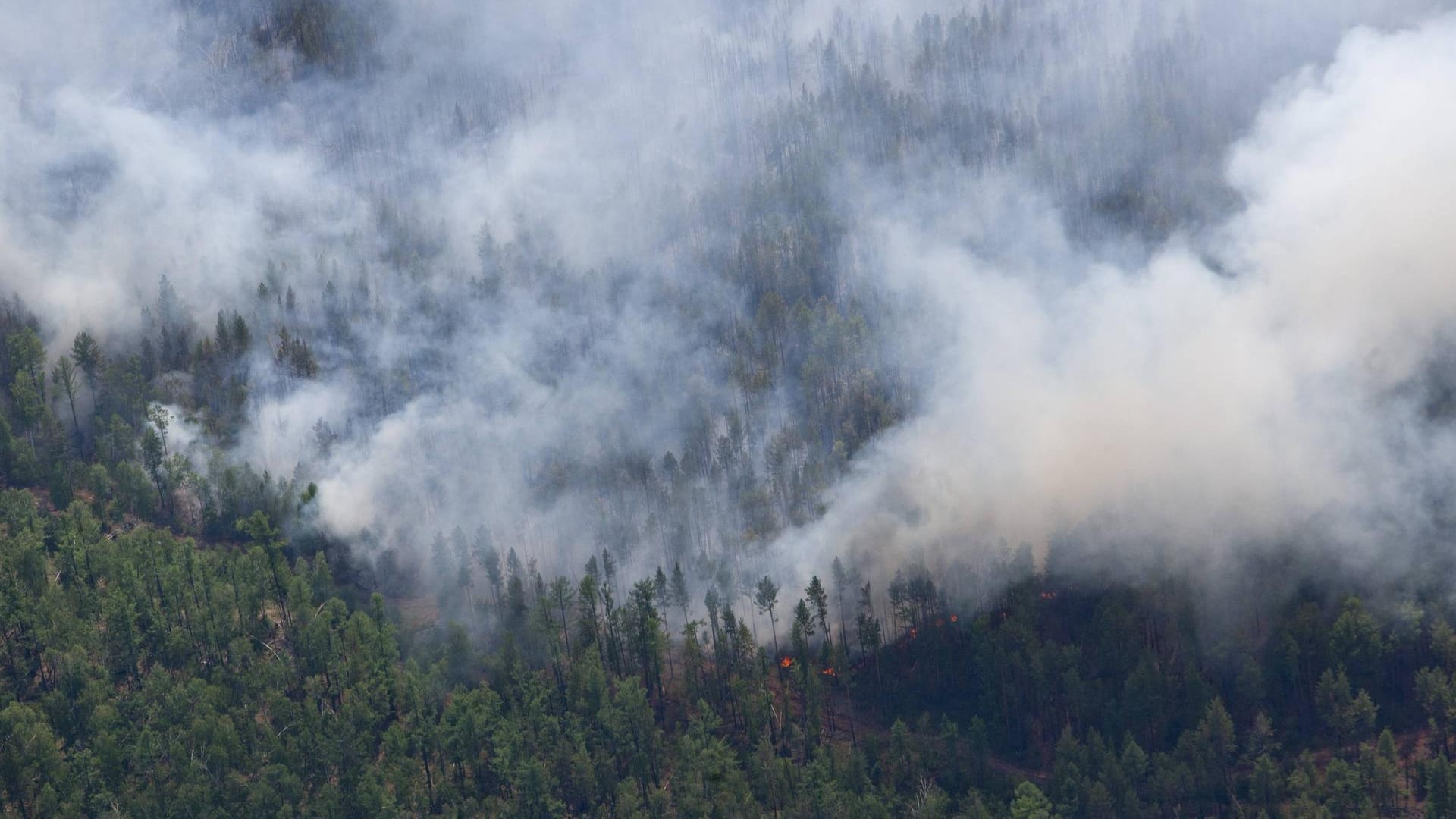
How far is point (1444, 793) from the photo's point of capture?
188 metres

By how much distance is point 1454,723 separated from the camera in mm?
199125

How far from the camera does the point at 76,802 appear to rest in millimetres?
199750

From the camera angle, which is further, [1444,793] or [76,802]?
[76,802]

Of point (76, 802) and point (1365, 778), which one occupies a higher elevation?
point (76, 802)

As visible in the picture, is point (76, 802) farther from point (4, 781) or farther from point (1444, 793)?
point (1444, 793)

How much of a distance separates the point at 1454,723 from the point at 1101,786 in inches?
1786

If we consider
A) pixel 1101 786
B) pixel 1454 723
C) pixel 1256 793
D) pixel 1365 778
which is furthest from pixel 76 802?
pixel 1454 723

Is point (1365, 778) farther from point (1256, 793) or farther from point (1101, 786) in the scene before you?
point (1101, 786)

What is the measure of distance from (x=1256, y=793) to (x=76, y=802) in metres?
150

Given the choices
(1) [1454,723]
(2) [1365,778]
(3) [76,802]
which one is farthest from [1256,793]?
(3) [76,802]

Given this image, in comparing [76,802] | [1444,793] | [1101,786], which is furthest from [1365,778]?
[76,802]

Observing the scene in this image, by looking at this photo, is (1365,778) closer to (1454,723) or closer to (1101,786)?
(1454,723)

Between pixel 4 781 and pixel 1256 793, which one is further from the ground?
pixel 4 781

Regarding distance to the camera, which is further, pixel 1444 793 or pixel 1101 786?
pixel 1101 786
